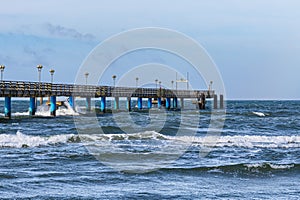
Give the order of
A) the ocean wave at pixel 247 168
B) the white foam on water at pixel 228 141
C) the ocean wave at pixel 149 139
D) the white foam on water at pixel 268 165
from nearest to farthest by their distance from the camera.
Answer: the ocean wave at pixel 247 168 < the white foam on water at pixel 268 165 < the ocean wave at pixel 149 139 < the white foam on water at pixel 228 141

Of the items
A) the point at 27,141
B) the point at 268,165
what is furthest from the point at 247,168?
the point at 27,141

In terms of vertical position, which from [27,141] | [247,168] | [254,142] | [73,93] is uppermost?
[73,93]

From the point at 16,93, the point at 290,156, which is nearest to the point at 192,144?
the point at 290,156

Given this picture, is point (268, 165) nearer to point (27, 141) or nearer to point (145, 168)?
point (145, 168)

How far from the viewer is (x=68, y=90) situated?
5588cm

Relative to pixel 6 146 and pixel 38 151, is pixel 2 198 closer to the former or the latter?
pixel 38 151

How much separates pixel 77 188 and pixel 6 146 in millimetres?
10952

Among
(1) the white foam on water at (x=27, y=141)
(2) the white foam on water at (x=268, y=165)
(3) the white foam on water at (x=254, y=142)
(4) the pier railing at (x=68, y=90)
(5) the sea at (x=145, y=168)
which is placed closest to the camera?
(5) the sea at (x=145, y=168)

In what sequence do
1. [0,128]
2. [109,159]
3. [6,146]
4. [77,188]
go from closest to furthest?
[77,188]
[109,159]
[6,146]
[0,128]

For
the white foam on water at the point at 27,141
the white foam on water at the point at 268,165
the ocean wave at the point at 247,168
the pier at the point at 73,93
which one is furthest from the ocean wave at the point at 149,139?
the pier at the point at 73,93

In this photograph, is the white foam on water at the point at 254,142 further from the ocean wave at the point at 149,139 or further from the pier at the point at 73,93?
the pier at the point at 73,93

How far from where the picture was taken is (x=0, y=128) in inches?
1406

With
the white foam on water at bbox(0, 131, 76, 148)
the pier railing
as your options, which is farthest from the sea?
the pier railing

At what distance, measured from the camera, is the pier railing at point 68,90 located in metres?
45.0
